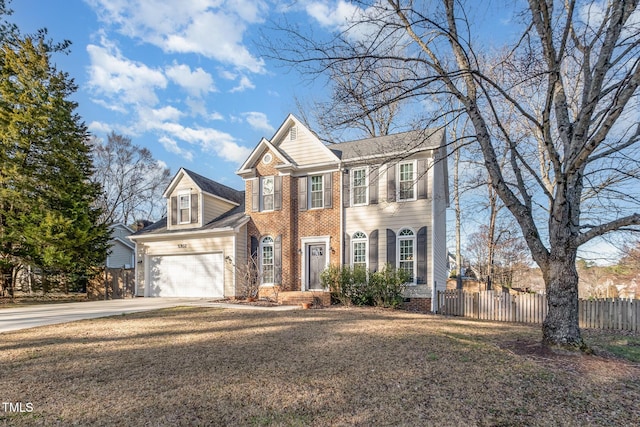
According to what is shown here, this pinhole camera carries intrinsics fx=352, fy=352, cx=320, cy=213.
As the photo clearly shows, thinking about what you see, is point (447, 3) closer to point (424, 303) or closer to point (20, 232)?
point (424, 303)

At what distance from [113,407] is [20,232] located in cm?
1650

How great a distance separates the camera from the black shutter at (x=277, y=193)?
15789 millimetres

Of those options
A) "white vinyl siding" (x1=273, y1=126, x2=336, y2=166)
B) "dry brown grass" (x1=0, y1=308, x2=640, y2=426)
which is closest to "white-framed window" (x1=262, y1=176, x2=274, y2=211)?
"white vinyl siding" (x1=273, y1=126, x2=336, y2=166)

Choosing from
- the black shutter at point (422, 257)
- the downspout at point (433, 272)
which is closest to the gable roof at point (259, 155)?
the downspout at point (433, 272)

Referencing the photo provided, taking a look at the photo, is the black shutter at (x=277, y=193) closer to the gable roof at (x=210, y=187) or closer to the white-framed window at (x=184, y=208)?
the gable roof at (x=210, y=187)

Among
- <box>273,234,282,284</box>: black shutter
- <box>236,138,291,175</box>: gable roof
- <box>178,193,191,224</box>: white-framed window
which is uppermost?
<box>236,138,291,175</box>: gable roof

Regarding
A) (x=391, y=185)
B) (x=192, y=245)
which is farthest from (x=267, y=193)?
(x=391, y=185)

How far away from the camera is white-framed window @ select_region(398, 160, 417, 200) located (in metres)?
13.8

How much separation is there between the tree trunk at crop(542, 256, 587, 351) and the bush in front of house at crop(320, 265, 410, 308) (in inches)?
264

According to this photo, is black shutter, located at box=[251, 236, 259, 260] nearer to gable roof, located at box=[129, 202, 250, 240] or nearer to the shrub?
gable roof, located at box=[129, 202, 250, 240]

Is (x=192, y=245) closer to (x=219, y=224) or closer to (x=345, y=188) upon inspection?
(x=219, y=224)

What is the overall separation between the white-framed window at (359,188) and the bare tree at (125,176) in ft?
77.3

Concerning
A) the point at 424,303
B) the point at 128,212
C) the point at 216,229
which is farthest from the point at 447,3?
the point at 128,212

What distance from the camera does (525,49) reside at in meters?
7.71
